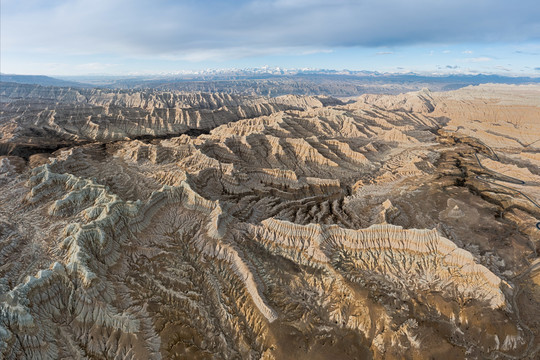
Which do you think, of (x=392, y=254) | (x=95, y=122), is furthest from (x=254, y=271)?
(x=95, y=122)

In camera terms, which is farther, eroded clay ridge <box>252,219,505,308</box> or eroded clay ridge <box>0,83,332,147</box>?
eroded clay ridge <box>0,83,332,147</box>

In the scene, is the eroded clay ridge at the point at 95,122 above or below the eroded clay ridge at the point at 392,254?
above

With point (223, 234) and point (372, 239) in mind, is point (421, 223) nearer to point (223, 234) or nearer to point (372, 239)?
point (372, 239)

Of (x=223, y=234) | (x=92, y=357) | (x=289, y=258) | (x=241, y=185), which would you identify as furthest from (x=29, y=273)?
(x=241, y=185)

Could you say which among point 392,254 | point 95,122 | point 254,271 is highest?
point 95,122

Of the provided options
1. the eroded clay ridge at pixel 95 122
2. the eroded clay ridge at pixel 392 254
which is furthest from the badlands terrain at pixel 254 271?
the eroded clay ridge at pixel 95 122

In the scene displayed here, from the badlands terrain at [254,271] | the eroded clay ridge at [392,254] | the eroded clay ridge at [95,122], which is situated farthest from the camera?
the eroded clay ridge at [95,122]

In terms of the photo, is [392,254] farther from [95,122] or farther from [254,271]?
[95,122]

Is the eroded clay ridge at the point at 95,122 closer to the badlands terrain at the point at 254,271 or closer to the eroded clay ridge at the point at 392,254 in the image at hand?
the badlands terrain at the point at 254,271

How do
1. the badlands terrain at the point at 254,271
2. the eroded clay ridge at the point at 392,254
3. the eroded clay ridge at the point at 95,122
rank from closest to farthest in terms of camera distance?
the badlands terrain at the point at 254,271, the eroded clay ridge at the point at 392,254, the eroded clay ridge at the point at 95,122

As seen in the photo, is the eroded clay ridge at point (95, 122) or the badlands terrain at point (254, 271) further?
the eroded clay ridge at point (95, 122)

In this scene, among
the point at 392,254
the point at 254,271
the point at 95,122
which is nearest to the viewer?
the point at 254,271

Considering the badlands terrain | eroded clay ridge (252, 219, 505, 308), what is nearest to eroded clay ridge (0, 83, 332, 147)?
the badlands terrain

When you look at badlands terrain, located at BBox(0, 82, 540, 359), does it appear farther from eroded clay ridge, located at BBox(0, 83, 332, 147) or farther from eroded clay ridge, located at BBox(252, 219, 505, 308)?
eroded clay ridge, located at BBox(0, 83, 332, 147)
